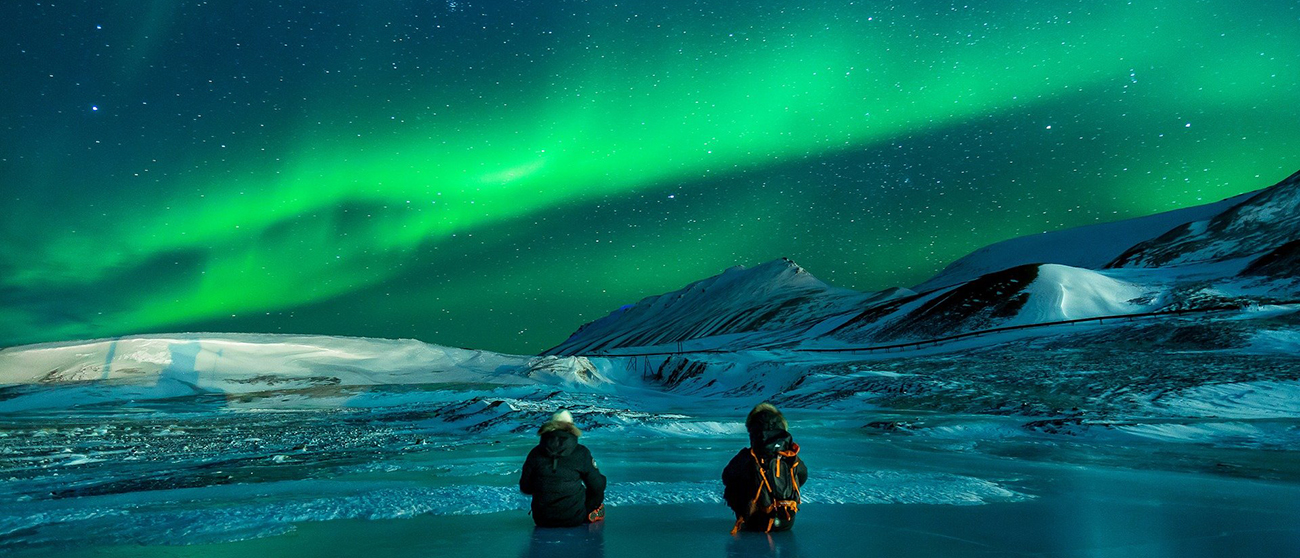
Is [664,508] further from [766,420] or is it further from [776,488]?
[766,420]

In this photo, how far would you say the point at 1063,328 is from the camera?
70.3m

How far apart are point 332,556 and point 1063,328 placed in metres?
77.2

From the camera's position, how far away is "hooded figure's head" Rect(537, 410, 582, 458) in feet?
22.7

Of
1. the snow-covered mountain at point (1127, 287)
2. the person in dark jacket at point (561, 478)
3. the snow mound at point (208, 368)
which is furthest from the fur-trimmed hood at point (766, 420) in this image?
the snow-covered mountain at point (1127, 287)

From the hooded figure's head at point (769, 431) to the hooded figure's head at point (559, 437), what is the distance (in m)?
1.71

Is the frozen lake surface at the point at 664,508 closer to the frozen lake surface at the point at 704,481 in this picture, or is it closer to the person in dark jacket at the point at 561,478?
the frozen lake surface at the point at 704,481

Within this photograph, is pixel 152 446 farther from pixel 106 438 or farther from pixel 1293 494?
pixel 1293 494

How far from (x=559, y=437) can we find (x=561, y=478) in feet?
1.55

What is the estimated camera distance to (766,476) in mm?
6703

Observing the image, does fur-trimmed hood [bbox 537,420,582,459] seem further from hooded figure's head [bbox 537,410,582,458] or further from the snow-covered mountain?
the snow-covered mountain

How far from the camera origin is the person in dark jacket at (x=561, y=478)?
22.8 feet

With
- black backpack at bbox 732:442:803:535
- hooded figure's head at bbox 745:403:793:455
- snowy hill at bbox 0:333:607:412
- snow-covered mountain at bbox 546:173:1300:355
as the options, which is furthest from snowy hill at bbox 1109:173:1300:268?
hooded figure's head at bbox 745:403:793:455

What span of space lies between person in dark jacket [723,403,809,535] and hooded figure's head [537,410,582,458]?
4.95 ft

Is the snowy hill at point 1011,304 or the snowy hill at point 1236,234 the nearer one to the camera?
the snowy hill at point 1011,304
